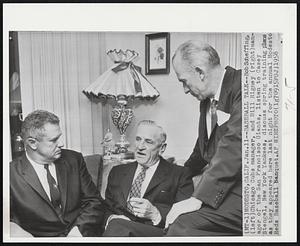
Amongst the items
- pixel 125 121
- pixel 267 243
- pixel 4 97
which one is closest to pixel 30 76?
pixel 4 97

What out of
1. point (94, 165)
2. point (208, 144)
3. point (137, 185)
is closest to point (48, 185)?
point (94, 165)

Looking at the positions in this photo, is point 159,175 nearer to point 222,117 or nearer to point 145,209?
point 145,209

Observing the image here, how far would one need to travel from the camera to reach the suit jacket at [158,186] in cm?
133

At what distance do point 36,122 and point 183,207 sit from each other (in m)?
0.47

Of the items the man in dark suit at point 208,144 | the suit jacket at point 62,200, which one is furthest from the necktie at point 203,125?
the suit jacket at point 62,200

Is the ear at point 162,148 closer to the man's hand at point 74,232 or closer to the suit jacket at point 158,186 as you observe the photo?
the suit jacket at point 158,186

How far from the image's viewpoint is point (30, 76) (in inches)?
51.7

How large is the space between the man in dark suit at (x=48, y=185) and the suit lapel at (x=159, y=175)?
0.15m

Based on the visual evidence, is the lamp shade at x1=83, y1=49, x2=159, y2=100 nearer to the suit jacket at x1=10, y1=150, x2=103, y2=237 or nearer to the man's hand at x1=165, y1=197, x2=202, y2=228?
the suit jacket at x1=10, y1=150, x2=103, y2=237

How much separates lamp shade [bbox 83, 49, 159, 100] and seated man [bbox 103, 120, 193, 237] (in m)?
0.09

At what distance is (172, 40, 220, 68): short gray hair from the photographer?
133 centimetres

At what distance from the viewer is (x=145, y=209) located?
133 centimetres

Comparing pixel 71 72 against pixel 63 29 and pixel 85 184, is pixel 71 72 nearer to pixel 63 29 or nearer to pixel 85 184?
pixel 63 29

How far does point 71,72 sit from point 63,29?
12 centimetres
